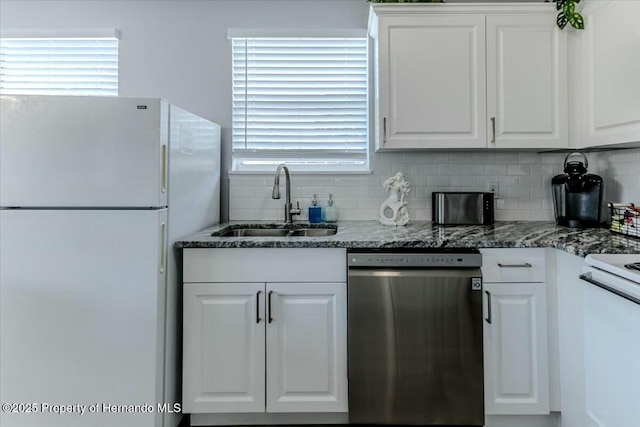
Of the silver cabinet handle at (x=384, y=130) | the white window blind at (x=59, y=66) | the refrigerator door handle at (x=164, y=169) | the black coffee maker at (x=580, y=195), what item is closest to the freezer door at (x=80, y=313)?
the refrigerator door handle at (x=164, y=169)

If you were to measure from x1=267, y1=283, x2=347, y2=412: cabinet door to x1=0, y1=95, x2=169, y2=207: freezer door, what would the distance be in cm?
74

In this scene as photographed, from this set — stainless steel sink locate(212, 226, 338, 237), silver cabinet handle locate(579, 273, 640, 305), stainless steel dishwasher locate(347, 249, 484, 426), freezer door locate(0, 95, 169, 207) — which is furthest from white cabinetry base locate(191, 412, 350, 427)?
silver cabinet handle locate(579, 273, 640, 305)

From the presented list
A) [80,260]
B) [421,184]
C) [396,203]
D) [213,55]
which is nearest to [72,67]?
[213,55]

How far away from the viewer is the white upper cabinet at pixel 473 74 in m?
1.89

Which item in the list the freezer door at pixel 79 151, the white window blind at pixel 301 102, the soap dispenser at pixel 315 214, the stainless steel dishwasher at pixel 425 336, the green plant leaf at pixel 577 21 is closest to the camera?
the freezer door at pixel 79 151

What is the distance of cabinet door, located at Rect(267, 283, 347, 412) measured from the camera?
1.59 meters

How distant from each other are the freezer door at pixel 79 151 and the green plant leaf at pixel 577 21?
83.0 inches

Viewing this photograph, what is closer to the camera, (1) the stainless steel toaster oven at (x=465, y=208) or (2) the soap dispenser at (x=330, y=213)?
(1) the stainless steel toaster oven at (x=465, y=208)

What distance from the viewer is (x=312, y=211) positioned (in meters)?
2.22

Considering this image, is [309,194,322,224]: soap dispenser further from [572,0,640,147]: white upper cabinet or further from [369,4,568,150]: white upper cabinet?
[572,0,640,147]: white upper cabinet

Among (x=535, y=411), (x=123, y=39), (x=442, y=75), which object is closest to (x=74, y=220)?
(x=123, y=39)

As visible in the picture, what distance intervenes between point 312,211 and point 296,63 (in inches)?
39.9

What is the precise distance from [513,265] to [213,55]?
7.17ft

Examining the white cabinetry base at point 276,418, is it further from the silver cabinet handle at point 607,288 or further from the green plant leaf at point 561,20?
the green plant leaf at point 561,20
